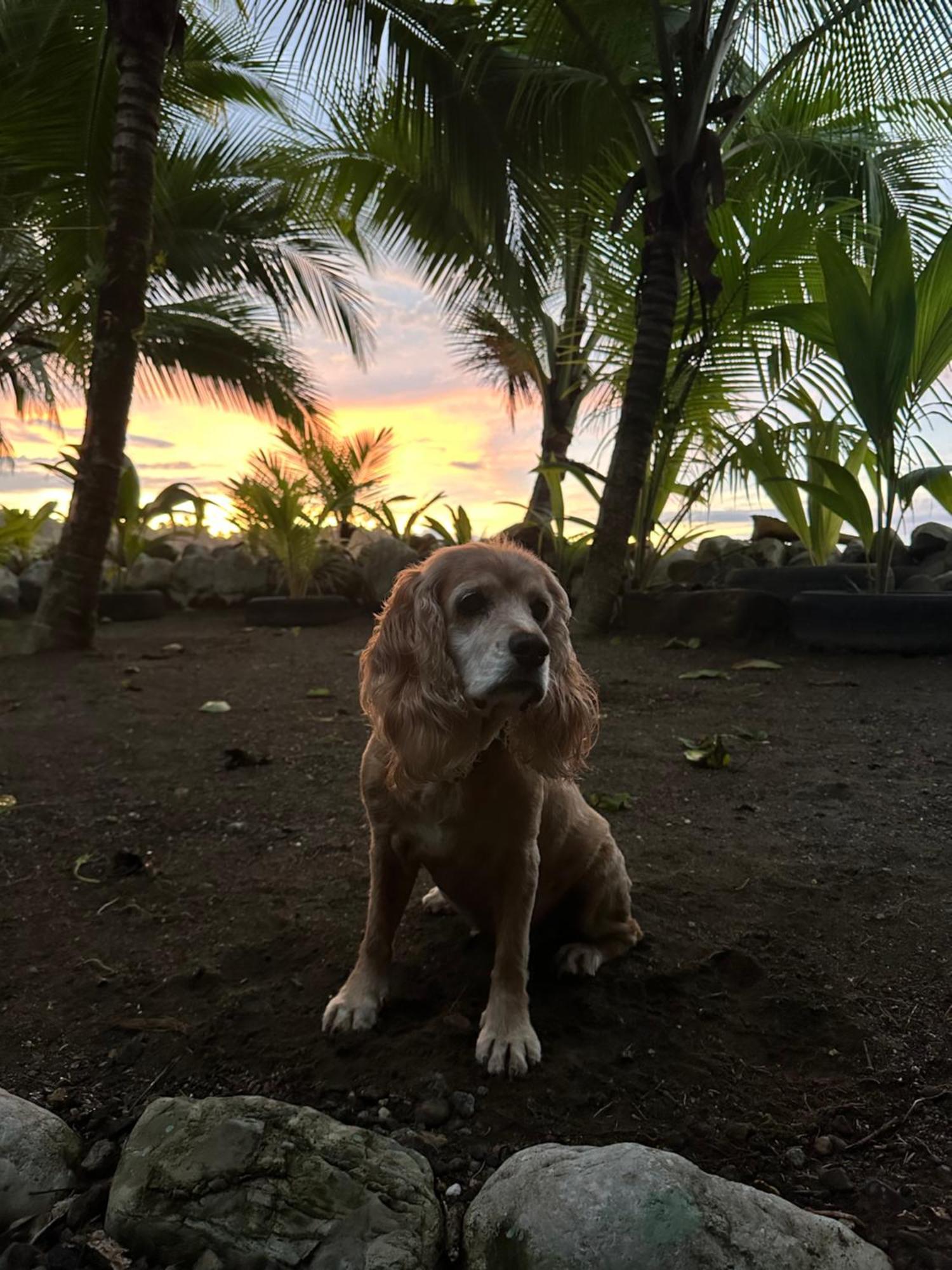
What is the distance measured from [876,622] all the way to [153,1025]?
5194 millimetres

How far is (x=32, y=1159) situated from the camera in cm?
138

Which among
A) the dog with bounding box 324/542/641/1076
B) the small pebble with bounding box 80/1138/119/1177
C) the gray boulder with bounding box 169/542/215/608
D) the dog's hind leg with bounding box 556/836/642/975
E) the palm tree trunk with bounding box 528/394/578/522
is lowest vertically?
the small pebble with bounding box 80/1138/119/1177

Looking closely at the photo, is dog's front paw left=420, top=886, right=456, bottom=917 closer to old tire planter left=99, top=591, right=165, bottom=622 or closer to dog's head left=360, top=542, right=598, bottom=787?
dog's head left=360, top=542, right=598, bottom=787

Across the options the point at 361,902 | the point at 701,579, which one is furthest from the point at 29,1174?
the point at 701,579

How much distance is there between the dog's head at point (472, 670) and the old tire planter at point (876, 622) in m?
4.29

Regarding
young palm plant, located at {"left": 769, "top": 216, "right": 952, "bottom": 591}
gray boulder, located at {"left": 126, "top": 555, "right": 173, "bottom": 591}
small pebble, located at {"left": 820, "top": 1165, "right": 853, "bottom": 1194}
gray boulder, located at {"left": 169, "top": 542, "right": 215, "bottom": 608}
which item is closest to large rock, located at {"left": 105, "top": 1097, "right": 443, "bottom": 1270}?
small pebble, located at {"left": 820, "top": 1165, "right": 853, "bottom": 1194}

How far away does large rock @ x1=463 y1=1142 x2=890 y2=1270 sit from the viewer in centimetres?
114

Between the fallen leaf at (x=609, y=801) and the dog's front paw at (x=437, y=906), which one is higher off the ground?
the fallen leaf at (x=609, y=801)

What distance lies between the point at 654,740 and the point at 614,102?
6.14 meters

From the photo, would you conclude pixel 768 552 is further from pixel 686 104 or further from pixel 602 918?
pixel 602 918

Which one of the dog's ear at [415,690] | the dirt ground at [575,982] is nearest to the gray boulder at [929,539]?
the dirt ground at [575,982]

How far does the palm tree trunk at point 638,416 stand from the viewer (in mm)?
6359

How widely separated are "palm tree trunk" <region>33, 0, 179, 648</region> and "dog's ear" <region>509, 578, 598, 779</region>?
5740mm

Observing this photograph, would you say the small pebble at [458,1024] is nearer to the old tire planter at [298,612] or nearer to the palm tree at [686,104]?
the palm tree at [686,104]
